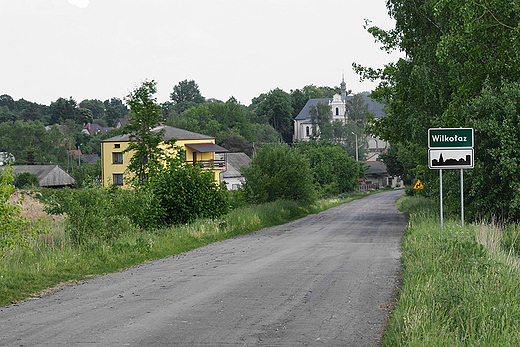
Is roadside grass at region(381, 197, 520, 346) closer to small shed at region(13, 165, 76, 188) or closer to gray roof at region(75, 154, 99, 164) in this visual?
small shed at region(13, 165, 76, 188)

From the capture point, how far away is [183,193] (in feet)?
76.2

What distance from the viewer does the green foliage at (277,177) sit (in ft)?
119

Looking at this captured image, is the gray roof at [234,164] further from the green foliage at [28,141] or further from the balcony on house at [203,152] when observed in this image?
the green foliage at [28,141]

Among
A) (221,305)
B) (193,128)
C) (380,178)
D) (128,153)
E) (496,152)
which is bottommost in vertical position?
(380,178)

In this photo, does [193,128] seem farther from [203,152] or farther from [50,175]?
[203,152]

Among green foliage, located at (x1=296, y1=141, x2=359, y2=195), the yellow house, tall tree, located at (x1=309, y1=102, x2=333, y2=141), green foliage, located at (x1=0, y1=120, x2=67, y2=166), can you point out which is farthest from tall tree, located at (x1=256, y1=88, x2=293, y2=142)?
the yellow house

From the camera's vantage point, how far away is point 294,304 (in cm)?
903

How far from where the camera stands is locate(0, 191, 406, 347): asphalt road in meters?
7.05

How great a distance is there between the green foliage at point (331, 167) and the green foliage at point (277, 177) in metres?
38.3

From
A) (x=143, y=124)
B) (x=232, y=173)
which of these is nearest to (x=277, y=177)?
(x=143, y=124)

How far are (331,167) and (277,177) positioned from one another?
48.1m

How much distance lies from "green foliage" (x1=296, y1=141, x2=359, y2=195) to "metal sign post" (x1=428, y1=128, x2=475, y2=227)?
61962mm

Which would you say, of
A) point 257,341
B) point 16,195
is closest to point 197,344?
point 257,341

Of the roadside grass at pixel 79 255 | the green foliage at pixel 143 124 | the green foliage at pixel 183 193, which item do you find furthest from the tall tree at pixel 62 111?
the roadside grass at pixel 79 255
